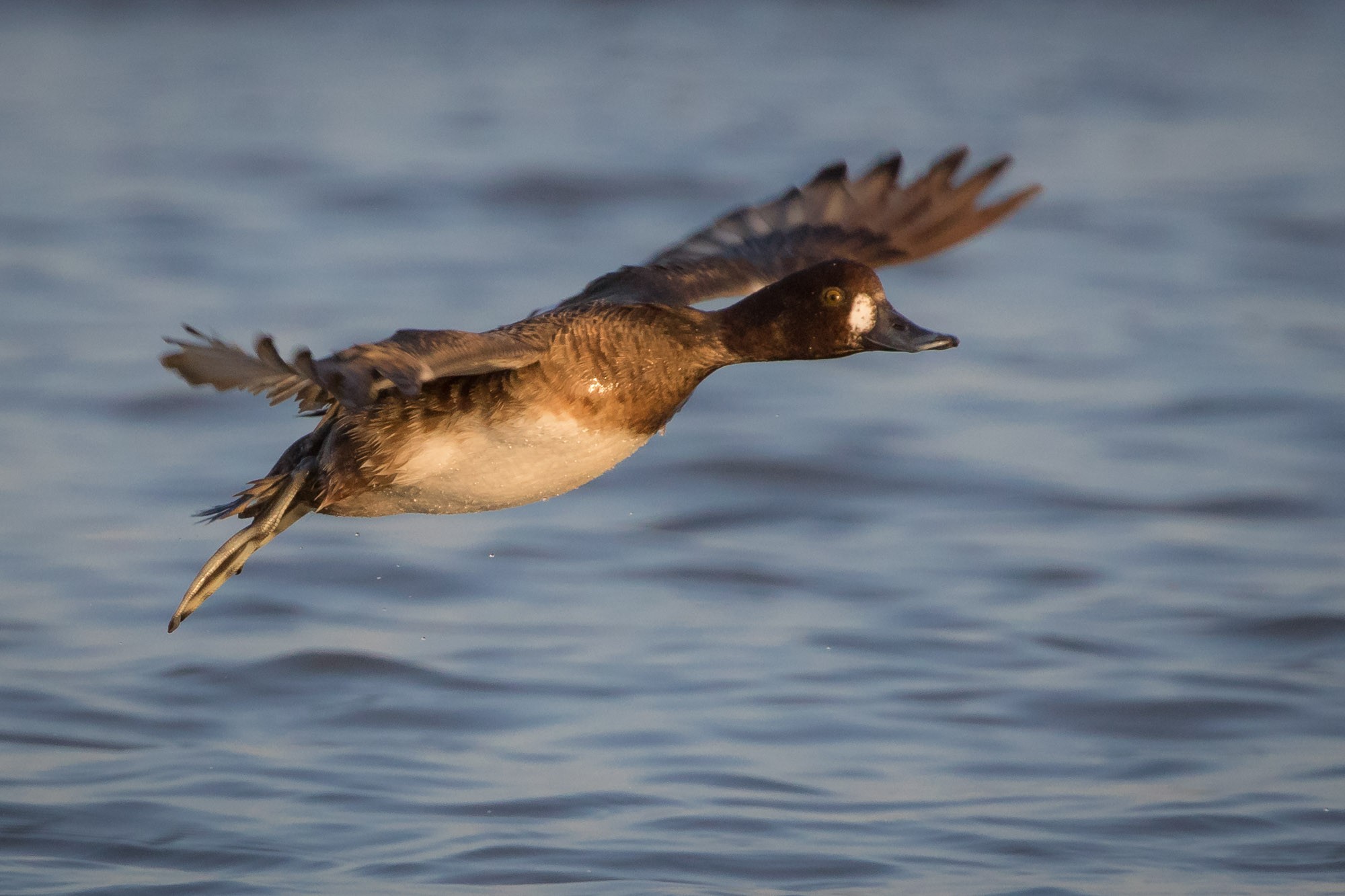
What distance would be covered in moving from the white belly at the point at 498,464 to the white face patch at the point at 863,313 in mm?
633

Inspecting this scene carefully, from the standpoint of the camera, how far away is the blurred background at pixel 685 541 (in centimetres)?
568

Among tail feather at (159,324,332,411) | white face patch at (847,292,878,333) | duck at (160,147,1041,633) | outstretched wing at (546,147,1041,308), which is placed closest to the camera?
tail feather at (159,324,332,411)

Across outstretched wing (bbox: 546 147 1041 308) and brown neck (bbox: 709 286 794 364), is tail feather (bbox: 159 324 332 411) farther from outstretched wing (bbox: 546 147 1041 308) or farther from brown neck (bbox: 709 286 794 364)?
outstretched wing (bbox: 546 147 1041 308)

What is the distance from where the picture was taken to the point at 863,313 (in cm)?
512

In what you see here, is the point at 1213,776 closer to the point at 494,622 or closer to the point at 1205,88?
the point at 494,622

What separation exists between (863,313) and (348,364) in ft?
4.82

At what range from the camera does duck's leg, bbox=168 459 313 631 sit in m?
5.20

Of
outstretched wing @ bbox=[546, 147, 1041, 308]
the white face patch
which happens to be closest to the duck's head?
the white face patch

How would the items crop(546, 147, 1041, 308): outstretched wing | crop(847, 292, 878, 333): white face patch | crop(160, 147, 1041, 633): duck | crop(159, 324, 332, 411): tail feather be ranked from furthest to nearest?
crop(546, 147, 1041, 308): outstretched wing
crop(847, 292, 878, 333): white face patch
crop(160, 147, 1041, 633): duck
crop(159, 324, 332, 411): tail feather

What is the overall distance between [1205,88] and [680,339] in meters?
10.8

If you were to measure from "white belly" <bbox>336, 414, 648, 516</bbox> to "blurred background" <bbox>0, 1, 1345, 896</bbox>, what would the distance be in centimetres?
103

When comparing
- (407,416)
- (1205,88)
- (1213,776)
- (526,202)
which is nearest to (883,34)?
(1205,88)

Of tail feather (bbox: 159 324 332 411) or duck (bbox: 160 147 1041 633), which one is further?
duck (bbox: 160 147 1041 633)

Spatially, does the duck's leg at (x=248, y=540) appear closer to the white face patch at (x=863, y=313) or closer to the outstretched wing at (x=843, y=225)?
the outstretched wing at (x=843, y=225)
